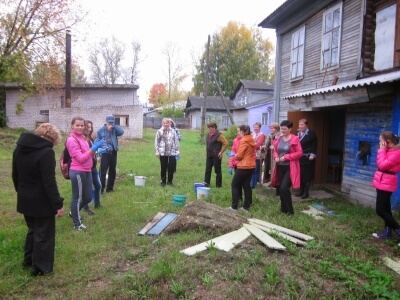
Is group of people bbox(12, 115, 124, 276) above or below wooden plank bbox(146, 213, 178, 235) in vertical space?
above

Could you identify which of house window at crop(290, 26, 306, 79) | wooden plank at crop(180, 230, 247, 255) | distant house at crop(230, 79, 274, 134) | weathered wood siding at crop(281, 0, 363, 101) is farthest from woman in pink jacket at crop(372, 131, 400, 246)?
distant house at crop(230, 79, 274, 134)

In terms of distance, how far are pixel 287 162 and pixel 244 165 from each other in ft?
2.60

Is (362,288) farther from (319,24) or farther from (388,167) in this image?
(319,24)

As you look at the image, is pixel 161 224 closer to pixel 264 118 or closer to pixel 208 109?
pixel 264 118

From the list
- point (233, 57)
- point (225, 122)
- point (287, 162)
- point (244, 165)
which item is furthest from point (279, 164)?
point (233, 57)

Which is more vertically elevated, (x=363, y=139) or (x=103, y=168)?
(x=363, y=139)

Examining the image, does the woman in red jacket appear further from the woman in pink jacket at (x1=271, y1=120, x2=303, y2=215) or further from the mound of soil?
the mound of soil

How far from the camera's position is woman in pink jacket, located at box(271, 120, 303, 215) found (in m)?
5.96

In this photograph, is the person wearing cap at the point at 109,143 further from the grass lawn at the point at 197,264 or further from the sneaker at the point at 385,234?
the sneaker at the point at 385,234

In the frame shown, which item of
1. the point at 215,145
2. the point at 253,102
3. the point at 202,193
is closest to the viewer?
the point at 202,193

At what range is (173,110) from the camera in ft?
167

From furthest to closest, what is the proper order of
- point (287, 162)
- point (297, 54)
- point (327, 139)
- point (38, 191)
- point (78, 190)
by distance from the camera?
point (297, 54)
point (327, 139)
point (287, 162)
point (78, 190)
point (38, 191)

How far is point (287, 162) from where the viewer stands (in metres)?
6.08

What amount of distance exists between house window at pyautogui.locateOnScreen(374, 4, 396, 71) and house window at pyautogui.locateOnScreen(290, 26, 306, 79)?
318 centimetres
